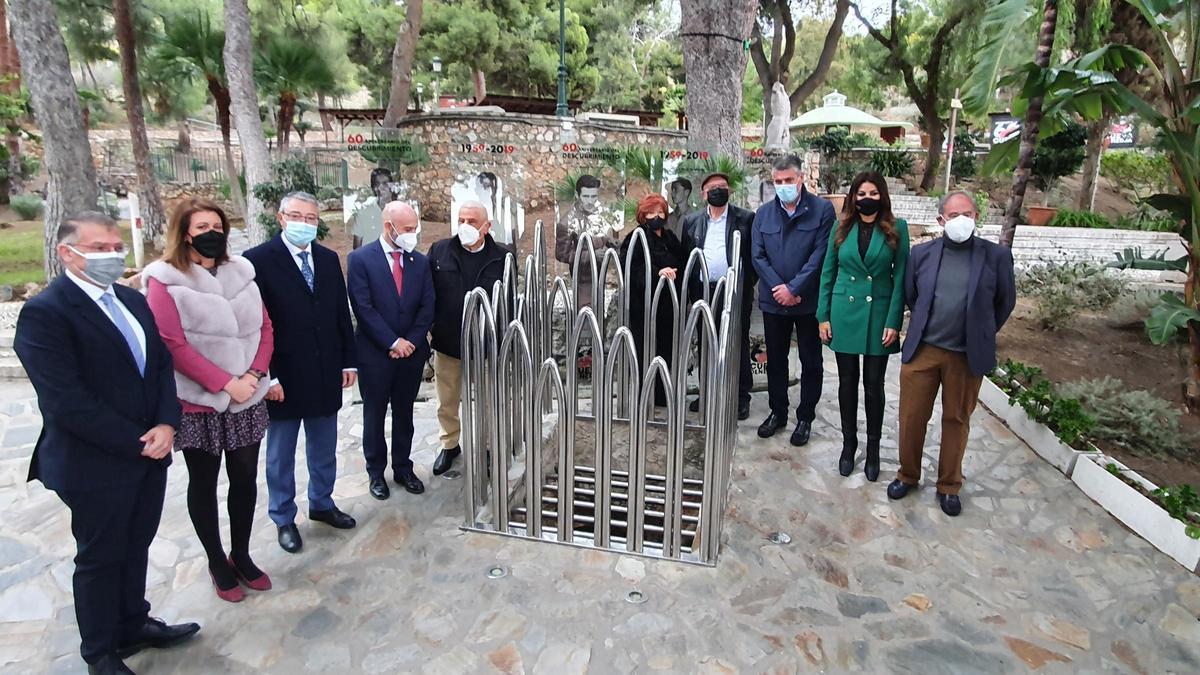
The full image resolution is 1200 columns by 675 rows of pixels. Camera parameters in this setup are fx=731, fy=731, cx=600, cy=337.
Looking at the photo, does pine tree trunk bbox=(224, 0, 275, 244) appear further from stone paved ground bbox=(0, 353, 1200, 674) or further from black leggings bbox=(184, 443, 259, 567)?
black leggings bbox=(184, 443, 259, 567)

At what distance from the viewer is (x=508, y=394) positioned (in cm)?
350

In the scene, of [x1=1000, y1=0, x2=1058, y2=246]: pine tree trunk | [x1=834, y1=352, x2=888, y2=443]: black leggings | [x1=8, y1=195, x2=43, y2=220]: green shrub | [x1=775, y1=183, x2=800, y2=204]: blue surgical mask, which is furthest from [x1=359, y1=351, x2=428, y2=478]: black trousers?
[x1=8, y1=195, x2=43, y2=220]: green shrub

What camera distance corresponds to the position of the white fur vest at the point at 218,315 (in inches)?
104

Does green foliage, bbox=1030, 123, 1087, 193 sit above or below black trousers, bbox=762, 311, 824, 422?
above

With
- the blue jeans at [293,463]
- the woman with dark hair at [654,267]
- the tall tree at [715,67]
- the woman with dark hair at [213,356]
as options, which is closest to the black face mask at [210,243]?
the woman with dark hair at [213,356]

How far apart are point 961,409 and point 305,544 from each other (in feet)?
10.8

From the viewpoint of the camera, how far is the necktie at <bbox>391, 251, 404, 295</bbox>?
3.68 m

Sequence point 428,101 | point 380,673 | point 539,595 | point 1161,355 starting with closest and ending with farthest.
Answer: point 380,673, point 539,595, point 1161,355, point 428,101

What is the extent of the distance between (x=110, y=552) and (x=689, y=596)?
2.12 metres

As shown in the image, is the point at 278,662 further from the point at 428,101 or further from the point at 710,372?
the point at 428,101

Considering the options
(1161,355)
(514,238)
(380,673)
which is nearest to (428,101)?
(514,238)

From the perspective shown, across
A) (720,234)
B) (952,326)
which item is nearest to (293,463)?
(720,234)

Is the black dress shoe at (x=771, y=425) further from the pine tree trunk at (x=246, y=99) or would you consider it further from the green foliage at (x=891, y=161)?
the green foliage at (x=891, y=161)

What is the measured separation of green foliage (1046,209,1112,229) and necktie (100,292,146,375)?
44.5 feet
